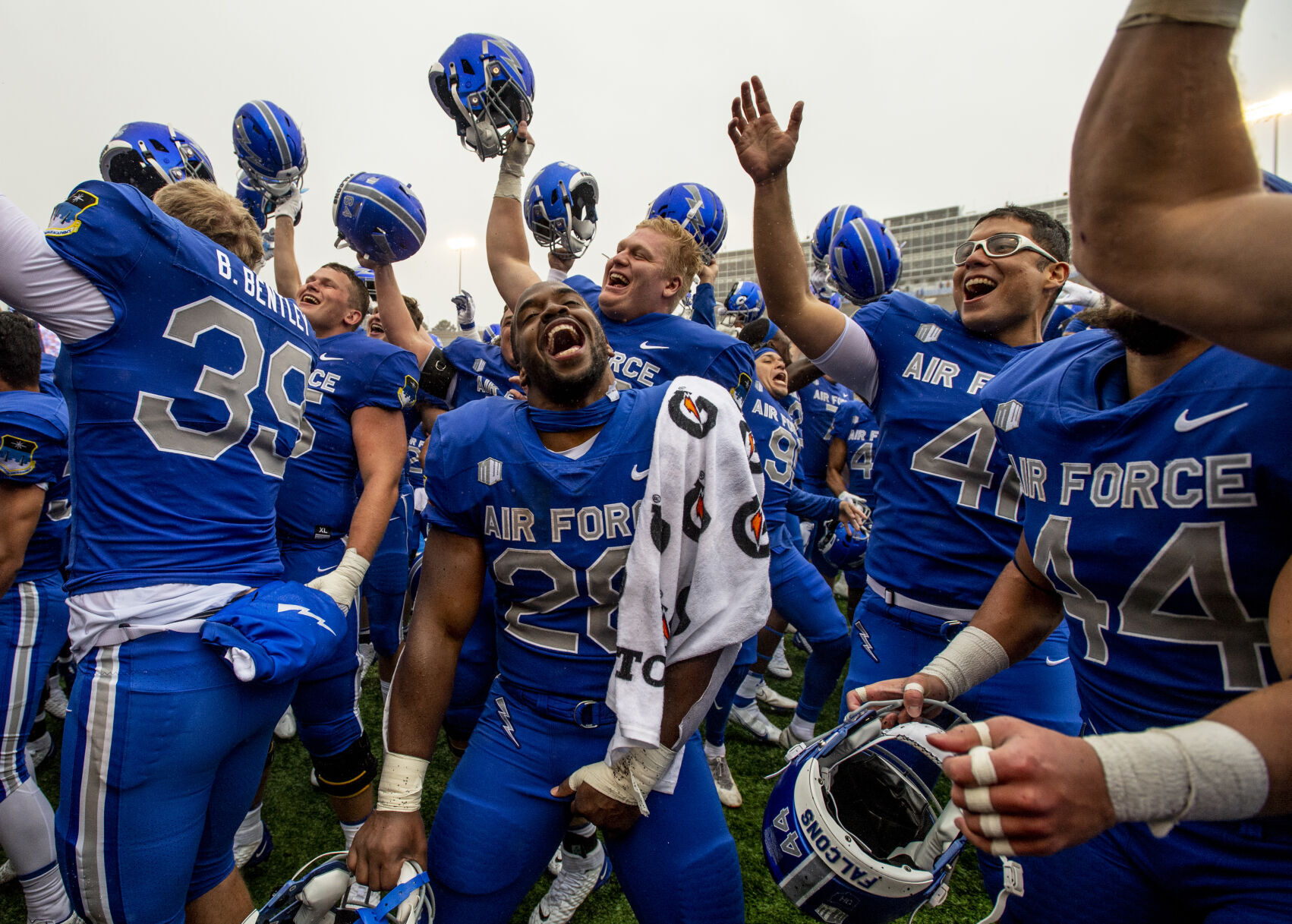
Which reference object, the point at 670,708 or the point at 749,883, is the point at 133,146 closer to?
the point at 670,708

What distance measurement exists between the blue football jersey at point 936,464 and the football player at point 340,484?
7.37ft

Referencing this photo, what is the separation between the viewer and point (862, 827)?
2.04m

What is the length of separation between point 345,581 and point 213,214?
4.67 ft

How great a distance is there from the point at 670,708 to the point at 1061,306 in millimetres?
5750

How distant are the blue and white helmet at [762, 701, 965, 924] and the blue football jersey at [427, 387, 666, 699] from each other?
0.68 m

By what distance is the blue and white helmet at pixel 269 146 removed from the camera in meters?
4.03

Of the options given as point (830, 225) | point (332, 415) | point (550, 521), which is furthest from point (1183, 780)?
point (830, 225)

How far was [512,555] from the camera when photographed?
2.23 m

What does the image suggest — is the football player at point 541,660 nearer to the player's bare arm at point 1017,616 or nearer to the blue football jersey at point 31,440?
the player's bare arm at point 1017,616

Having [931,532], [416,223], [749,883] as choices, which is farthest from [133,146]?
[749,883]

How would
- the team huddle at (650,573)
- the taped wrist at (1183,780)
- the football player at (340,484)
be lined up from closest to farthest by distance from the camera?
1. the taped wrist at (1183,780)
2. the team huddle at (650,573)
3. the football player at (340,484)

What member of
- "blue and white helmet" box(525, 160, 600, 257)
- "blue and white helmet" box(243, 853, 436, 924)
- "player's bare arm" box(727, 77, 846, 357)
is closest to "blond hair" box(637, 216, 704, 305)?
"blue and white helmet" box(525, 160, 600, 257)

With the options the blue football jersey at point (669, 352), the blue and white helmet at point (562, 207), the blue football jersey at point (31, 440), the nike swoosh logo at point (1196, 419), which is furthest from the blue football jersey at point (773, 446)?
the blue football jersey at point (31, 440)

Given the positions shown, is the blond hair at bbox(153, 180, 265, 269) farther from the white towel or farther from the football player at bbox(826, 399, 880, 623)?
the football player at bbox(826, 399, 880, 623)
